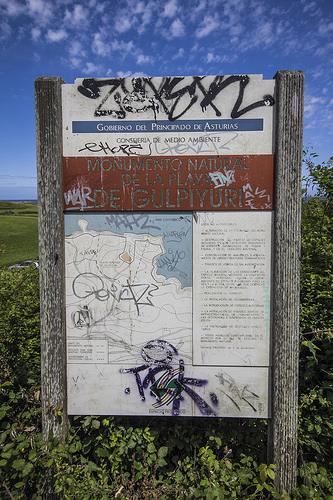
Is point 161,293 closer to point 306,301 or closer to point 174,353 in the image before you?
point 174,353

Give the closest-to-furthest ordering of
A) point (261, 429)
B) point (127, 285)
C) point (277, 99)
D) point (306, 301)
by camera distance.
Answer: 1. point (277, 99)
2. point (127, 285)
3. point (261, 429)
4. point (306, 301)

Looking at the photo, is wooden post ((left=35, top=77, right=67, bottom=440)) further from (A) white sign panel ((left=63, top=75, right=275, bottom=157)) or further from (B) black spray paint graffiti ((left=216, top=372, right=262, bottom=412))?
(B) black spray paint graffiti ((left=216, top=372, right=262, bottom=412))

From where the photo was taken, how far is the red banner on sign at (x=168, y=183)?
7.32 feet

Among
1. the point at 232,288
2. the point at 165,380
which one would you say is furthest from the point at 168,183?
the point at 165,380

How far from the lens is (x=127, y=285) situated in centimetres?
233

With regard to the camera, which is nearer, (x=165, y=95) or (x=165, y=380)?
(x=165, y=95)

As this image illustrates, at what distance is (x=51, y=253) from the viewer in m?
2.31

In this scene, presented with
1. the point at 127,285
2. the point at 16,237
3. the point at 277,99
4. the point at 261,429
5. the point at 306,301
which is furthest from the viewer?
the point at 16,237

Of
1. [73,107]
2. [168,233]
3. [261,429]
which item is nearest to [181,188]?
[168,233]

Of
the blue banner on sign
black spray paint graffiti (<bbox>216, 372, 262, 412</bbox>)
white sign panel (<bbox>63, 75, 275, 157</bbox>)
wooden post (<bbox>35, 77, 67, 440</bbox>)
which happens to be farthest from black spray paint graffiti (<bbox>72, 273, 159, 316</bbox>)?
the blue banner on sign

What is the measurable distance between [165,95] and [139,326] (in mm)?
1585

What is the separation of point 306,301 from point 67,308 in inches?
81.3

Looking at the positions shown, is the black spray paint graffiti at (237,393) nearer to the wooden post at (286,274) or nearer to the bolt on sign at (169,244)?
the bolt on sign at (169,244)

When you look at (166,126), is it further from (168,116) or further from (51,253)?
(51,253)
